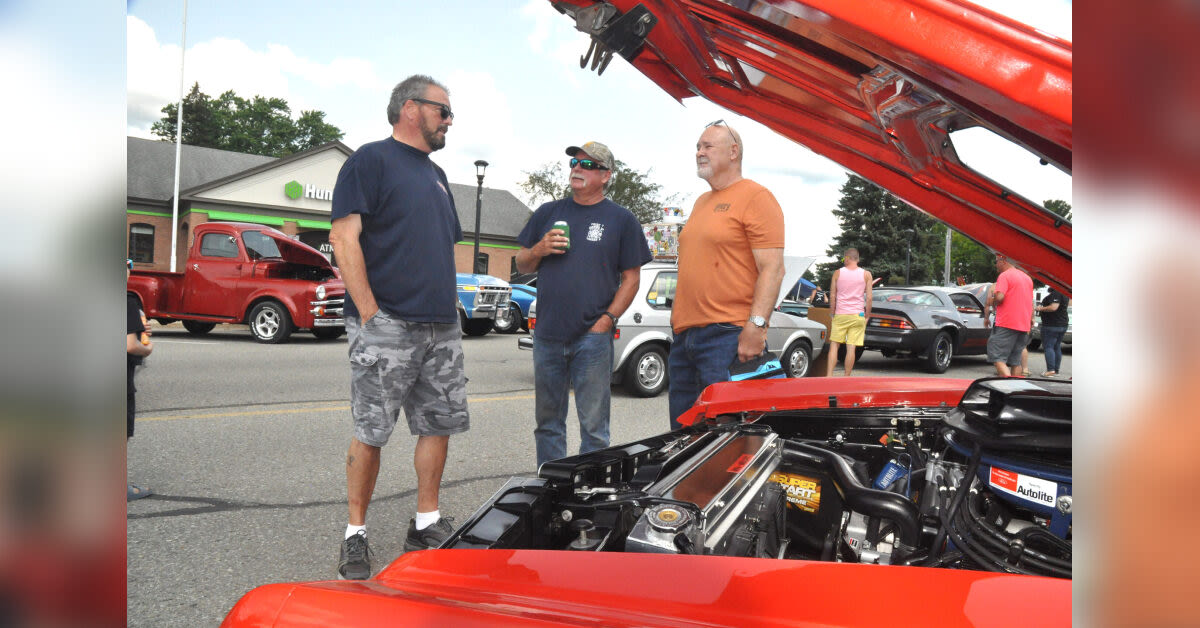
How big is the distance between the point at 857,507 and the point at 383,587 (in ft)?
3.85

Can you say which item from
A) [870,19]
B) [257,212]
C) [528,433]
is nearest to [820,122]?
[870,19]

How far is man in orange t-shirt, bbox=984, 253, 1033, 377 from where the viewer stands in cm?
→ 815

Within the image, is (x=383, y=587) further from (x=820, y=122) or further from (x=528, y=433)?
(x=528, y=433)

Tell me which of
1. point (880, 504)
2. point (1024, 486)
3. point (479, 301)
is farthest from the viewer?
point (479, 301)

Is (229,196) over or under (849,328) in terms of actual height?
over

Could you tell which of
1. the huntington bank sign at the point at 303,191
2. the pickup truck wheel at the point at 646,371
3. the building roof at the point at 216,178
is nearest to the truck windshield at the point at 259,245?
the pickup truck wheel at the point at 646,371

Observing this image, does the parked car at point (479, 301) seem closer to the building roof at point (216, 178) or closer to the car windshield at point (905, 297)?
the car windshield at point (905, 297)

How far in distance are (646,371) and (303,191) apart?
26.8 metres

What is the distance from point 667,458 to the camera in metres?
2.01

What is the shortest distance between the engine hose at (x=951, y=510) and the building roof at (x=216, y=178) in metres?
28.2

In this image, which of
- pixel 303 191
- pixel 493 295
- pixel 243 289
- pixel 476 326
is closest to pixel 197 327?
pixel 243 289

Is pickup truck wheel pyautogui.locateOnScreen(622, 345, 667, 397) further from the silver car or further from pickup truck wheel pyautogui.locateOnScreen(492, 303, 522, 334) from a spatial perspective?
pickup truck wheel pyautogui.locateOnScreen(492, 303, 522, 334)

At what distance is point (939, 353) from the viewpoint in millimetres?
11820

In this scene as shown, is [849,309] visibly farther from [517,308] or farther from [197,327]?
[197,327]
